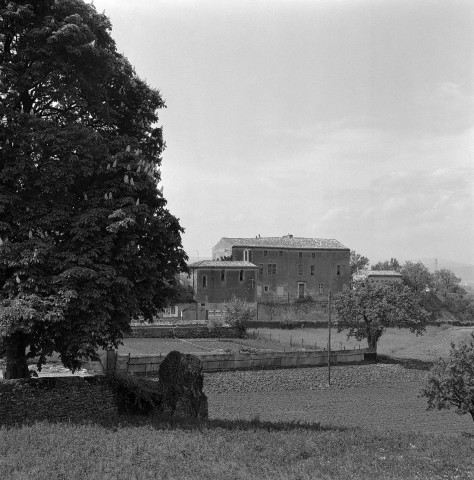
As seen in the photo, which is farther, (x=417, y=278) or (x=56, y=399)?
(x=417, y=278)

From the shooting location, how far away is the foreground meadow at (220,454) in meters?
11.8

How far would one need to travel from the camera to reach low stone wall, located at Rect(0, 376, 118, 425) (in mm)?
17281

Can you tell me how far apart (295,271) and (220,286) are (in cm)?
1305

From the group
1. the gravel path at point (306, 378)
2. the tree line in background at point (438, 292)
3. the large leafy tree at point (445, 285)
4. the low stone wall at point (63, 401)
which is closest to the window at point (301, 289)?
the tree line in background at point (438, 292)

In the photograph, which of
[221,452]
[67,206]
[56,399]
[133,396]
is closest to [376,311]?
[133,396]

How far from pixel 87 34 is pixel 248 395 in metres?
26.2

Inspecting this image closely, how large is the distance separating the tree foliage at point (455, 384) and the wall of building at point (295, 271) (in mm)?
52417

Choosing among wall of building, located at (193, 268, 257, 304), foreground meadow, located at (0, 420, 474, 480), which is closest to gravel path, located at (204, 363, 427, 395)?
foreground meadow, located at (0, 420, 474, 480)

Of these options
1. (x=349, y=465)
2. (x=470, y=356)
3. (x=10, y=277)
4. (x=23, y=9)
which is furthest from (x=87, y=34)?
(x=470, y=356)

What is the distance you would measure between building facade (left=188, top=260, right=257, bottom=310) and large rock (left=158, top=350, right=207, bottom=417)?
52679 millimetres

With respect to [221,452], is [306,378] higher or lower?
lower

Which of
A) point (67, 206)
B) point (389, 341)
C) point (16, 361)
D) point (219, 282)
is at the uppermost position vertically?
point (67, 206)

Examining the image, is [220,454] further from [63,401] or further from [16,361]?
[16,361]

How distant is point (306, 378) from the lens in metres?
44.1
